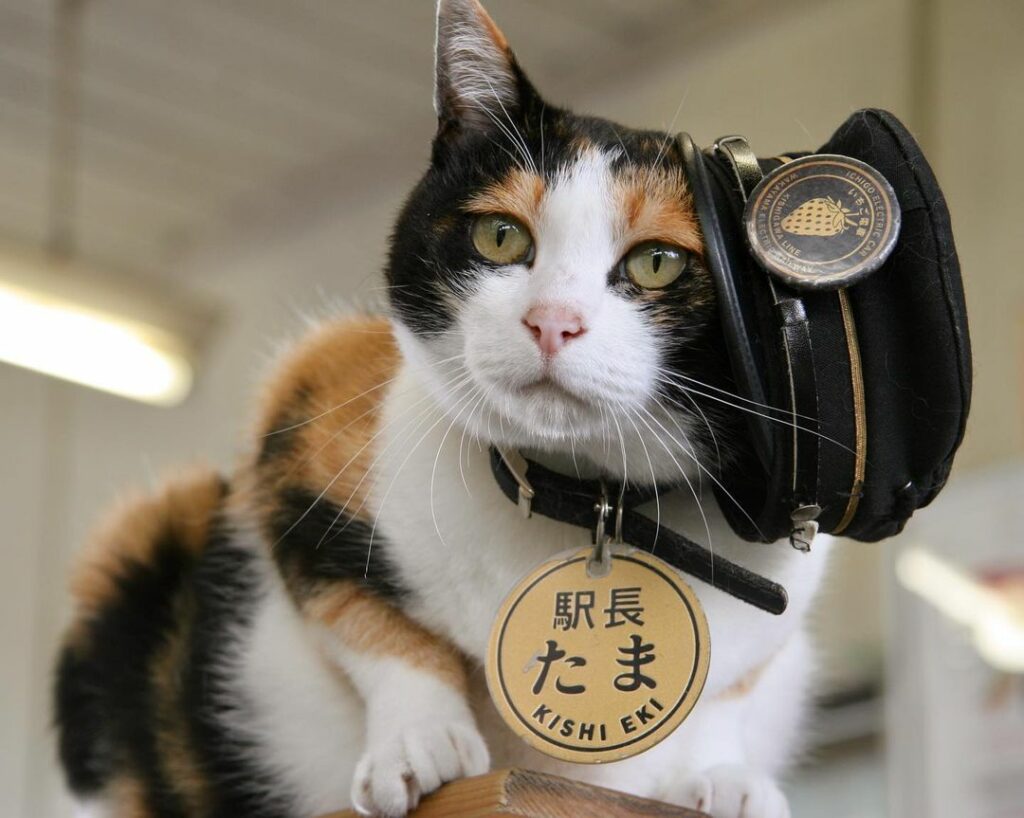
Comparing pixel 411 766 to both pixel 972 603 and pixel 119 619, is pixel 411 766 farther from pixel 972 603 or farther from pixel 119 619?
pixel 972 603

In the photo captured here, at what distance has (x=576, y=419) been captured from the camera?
0.60 m

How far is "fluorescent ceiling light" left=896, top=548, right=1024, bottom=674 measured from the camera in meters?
1.79

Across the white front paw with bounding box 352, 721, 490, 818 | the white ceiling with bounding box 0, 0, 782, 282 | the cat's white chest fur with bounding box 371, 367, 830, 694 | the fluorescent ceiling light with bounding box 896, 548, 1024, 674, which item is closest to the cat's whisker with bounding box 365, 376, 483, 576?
the cat's white chest fur with bounding box 371, 367, 830, 694

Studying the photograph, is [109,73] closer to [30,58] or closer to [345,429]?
[30,58]

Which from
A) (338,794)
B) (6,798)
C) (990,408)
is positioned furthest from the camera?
(6,798)

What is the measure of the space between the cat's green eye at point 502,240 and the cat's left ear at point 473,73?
0.07 metres

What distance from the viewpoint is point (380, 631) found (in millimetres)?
705

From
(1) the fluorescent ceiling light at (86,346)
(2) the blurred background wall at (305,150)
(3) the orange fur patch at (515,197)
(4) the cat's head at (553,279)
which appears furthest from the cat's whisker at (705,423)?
(1) the fluorescent ceiling light at (86,346)

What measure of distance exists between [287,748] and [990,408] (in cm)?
153

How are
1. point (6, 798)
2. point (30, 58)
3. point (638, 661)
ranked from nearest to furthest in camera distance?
1. point (638, 661)
2. point (30, 58)
3. point (6, 798)

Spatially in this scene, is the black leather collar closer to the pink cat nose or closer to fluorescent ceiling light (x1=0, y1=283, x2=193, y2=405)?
the pink cat nose

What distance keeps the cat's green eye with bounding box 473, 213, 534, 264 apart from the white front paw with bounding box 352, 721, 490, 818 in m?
0.22

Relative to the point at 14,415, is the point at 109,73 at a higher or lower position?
higher

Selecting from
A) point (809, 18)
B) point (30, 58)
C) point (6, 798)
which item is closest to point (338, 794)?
point (809, 18)
